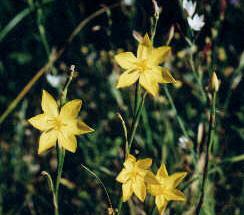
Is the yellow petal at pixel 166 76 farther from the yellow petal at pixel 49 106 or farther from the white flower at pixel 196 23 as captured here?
the white flower at pixel 196 23

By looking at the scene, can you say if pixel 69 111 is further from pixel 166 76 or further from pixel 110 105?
pixel 110 105

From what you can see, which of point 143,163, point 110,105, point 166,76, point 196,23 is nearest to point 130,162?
point 143,163

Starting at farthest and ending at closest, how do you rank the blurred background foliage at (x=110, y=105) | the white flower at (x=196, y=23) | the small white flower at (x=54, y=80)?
the small white flower at (x=54, y=80), the blurred background foliage at (x=110, y=105), the white flower at (x=196, y=23)

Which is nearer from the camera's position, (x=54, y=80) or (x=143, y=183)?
(x=143, y=183)

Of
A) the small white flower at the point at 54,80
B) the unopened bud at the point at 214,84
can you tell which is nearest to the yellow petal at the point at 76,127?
the unopened bud at the point at 214,84

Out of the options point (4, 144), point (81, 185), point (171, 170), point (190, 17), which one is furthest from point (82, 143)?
point (190, 17)

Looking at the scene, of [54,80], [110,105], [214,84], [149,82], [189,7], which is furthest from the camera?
[110,105]
